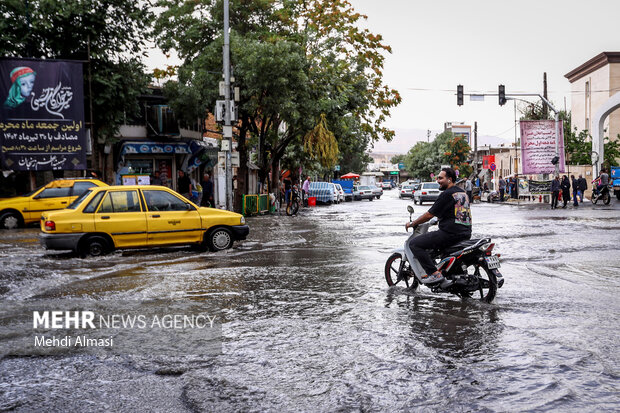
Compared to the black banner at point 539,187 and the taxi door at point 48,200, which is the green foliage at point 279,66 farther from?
the black banner at point 539,187

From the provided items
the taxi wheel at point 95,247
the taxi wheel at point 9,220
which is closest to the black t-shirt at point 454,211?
the taxi wheel at point 95,247

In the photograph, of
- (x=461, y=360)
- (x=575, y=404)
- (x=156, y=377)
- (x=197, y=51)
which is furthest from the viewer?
(x=197, y=51)

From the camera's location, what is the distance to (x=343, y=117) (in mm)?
31844

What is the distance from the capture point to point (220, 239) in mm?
14133

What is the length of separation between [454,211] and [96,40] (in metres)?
21.9

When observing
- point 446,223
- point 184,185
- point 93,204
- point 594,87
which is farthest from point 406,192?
point 446,223

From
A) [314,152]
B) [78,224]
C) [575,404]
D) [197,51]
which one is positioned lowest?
[575,404]

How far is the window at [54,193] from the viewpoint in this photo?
21.2 meters

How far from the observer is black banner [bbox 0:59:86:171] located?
71.8ft

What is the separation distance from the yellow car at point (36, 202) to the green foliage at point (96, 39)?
5.23 metres

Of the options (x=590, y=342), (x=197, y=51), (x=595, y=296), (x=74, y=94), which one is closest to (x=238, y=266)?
(x=595, y=296)

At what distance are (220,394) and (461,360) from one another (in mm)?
2106

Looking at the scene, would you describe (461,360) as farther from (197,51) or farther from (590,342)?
(197,51)

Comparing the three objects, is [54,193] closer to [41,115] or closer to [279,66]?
[41,115]
